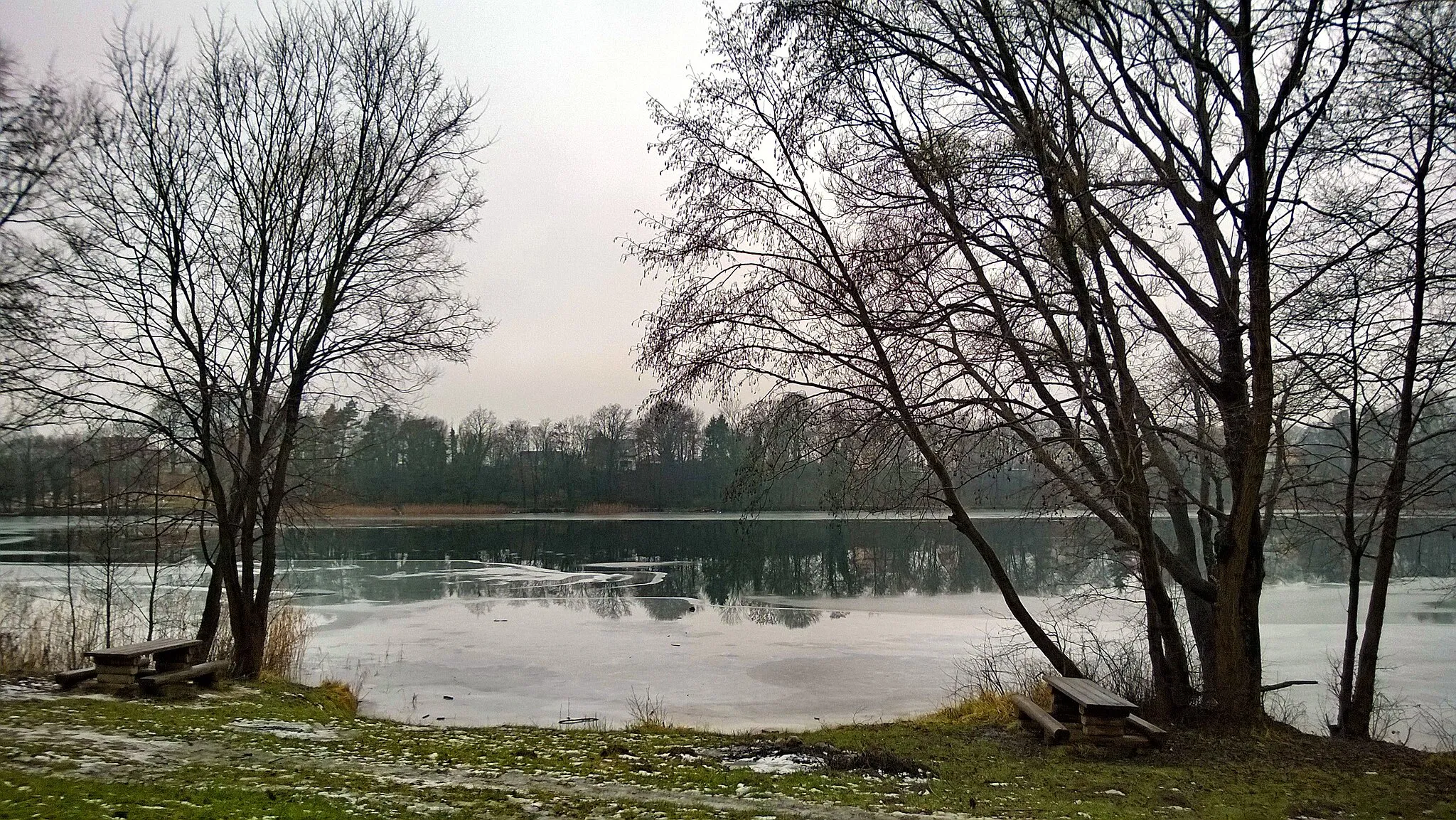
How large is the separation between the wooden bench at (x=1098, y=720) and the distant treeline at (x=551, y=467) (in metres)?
1.97

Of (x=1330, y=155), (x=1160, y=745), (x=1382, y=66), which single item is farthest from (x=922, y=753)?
(x=1382, y=66)

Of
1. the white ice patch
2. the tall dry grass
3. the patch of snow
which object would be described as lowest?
the tall dry grass

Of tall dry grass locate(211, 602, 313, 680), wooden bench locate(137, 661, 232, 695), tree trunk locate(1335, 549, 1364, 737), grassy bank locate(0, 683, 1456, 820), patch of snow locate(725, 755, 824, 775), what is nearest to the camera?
grassy bank locate(0, 683, 1456, 820)

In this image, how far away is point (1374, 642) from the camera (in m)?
9.69

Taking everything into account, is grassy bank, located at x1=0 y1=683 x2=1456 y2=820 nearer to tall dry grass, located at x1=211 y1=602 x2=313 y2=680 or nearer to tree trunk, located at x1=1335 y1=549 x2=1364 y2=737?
tree trunk, located at x1=1335 y1=549 x2=1364 y2=737

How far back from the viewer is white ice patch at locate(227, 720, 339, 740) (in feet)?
26.1

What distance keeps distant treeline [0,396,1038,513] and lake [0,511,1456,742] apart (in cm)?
104

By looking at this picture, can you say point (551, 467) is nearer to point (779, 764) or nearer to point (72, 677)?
point (72, 677)

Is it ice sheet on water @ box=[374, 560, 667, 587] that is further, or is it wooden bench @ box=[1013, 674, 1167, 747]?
ice sheet on water @ box=[374, 560, 667, 587]

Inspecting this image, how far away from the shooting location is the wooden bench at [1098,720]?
7910 millimetres

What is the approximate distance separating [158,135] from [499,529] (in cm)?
4466

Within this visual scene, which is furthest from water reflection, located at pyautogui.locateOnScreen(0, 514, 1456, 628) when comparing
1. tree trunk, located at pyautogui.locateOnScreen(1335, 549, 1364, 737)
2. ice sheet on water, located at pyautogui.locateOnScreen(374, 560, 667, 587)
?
tree trunk, located at pyautogui.locateOnScreen(1335, 549, 1364, 737)

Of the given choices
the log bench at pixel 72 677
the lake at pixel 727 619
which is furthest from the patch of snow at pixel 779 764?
the log bench at pixel 72 677

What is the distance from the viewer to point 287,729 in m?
8.30
